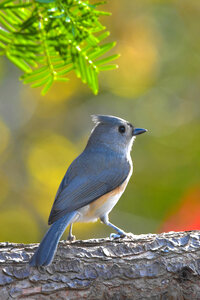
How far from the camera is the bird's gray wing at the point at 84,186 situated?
9.82 feet

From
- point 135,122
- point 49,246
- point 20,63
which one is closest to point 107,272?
point 49,246

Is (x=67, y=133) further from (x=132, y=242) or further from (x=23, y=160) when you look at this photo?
(x=132, y=242)

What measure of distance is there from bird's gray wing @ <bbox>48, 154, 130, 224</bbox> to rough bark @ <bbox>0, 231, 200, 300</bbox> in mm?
→ 313

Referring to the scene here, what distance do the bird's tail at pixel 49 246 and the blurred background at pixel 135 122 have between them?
142 cm

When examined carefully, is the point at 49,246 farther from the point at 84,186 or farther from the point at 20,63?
the point at 20,63

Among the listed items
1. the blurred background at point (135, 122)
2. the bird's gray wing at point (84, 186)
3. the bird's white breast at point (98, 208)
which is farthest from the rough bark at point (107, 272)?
the blurred background at point (135, 122)

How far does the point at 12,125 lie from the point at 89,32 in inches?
119

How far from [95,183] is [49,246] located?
2.79 feet

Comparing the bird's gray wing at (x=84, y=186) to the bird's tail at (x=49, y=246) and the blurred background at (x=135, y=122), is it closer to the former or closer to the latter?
the bird's tail at (x=49, y=246)

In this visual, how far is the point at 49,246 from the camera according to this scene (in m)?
2.53

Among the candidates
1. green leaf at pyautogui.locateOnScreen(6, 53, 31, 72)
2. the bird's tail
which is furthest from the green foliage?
the bird's tail

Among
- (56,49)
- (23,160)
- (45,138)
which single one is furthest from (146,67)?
(56,49)

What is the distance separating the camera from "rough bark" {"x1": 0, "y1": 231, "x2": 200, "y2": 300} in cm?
232

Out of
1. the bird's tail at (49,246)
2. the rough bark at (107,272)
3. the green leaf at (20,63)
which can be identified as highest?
the green leaf at (20,63)
